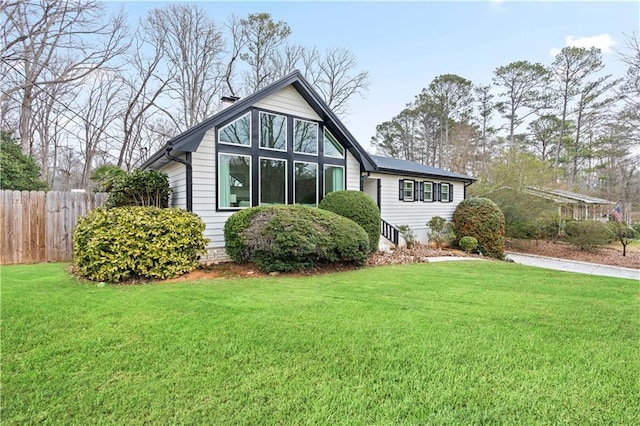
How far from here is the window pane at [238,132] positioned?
28.3 ft

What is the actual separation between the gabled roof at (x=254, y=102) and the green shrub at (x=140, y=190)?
69 cm

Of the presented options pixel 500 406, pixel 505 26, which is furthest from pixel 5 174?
pixel 505 26

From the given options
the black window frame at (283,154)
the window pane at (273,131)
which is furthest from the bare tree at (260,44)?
the window pane at (273,131)

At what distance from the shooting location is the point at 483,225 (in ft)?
45.0

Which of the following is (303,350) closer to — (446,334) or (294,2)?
(446,334)

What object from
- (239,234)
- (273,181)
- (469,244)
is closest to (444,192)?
(469,244)

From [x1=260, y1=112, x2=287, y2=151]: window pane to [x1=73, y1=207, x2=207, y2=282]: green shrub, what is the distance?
361cm

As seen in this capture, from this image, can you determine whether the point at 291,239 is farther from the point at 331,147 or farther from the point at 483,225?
the point at 483,225

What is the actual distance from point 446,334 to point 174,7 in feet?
75.1

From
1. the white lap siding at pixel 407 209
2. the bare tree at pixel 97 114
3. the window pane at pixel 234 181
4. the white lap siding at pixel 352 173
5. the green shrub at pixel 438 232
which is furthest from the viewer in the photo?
the bare tree at pixel 97 114

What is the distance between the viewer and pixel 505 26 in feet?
32.0

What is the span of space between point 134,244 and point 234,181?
338cm

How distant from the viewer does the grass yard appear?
2152mm

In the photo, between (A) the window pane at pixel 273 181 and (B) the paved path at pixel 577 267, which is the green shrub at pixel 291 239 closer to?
(A) the window pane at pixel 273 181
